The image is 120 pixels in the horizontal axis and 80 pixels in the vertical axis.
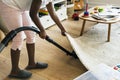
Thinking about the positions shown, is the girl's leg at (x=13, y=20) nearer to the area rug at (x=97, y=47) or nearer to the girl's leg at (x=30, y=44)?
the girl's leg at (x=30, y=44)

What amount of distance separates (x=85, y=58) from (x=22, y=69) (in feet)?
2.27

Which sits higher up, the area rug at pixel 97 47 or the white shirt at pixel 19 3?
the white shirt at pixel 19 3

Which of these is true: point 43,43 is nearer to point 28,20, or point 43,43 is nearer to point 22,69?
point 22,69

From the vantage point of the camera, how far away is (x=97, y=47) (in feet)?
7.70

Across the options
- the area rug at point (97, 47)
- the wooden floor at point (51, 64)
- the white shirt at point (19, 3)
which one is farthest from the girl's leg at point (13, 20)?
the area rug at point (97, 47)

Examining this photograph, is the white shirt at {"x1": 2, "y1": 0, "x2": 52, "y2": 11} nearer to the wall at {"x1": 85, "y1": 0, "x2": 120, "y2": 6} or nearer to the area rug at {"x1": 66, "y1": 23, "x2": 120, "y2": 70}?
the area rug at {"x1": 66, "y1": 23, "x2": 120, "y2": 70}

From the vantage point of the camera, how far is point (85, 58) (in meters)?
1.97

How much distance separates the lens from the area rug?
1.98m

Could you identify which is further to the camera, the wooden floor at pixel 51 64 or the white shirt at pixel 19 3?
the wooden floor at pixel 51 64

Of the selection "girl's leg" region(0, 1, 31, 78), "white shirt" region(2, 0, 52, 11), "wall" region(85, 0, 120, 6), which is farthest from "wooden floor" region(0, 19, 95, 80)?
"wall" region(85, 0, 120, 6)

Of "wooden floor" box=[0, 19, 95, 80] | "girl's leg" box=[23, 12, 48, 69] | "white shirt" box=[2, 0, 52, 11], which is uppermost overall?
"white shirt" box=[2, 0, 52, 11]

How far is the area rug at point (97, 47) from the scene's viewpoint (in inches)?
77.9

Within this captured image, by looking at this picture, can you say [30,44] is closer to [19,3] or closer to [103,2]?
[19,3]

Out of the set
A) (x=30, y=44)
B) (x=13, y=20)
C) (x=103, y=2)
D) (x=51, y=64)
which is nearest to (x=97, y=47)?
(x=51, y=64)
